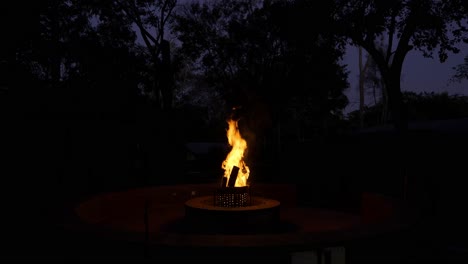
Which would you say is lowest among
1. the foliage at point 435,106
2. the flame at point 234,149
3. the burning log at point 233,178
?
the burning log at point 233,178

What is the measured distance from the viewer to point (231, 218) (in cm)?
932

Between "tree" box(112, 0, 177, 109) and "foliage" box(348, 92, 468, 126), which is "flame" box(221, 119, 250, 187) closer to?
"tree" box(112, 0, 177, 109)

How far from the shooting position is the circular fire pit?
9.33 meters

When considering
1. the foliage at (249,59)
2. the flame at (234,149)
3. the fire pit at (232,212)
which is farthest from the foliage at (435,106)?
the fire pit at (232,212)

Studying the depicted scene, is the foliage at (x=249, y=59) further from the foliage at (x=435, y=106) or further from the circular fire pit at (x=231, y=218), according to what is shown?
the foliage at (x=435, y=106)

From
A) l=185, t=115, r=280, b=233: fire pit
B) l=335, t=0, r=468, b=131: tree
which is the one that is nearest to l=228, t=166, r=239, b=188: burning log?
l=185, t=115, r=280, b=233: fire pit

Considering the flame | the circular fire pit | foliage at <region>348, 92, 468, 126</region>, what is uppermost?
foliage at <region>348, 92, 468, 126</region>

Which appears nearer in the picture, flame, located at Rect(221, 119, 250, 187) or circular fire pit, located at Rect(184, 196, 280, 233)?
circular fire pit, located at Rect(184, 196, 280, 233)

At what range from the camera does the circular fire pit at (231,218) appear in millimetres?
9328

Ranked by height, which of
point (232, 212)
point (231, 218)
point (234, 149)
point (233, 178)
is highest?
point (234, 149)

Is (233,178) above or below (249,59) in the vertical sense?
below

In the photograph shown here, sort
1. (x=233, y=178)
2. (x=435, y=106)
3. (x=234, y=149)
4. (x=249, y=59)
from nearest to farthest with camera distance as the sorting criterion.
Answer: (x=233, y=178)
(x=234, y=149)
(x=249, y=59)
(x=435, y=106)

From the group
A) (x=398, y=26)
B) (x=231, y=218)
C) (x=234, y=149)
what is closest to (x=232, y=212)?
(x=231, y=218)

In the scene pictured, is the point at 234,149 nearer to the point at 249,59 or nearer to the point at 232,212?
the point at 232,212
